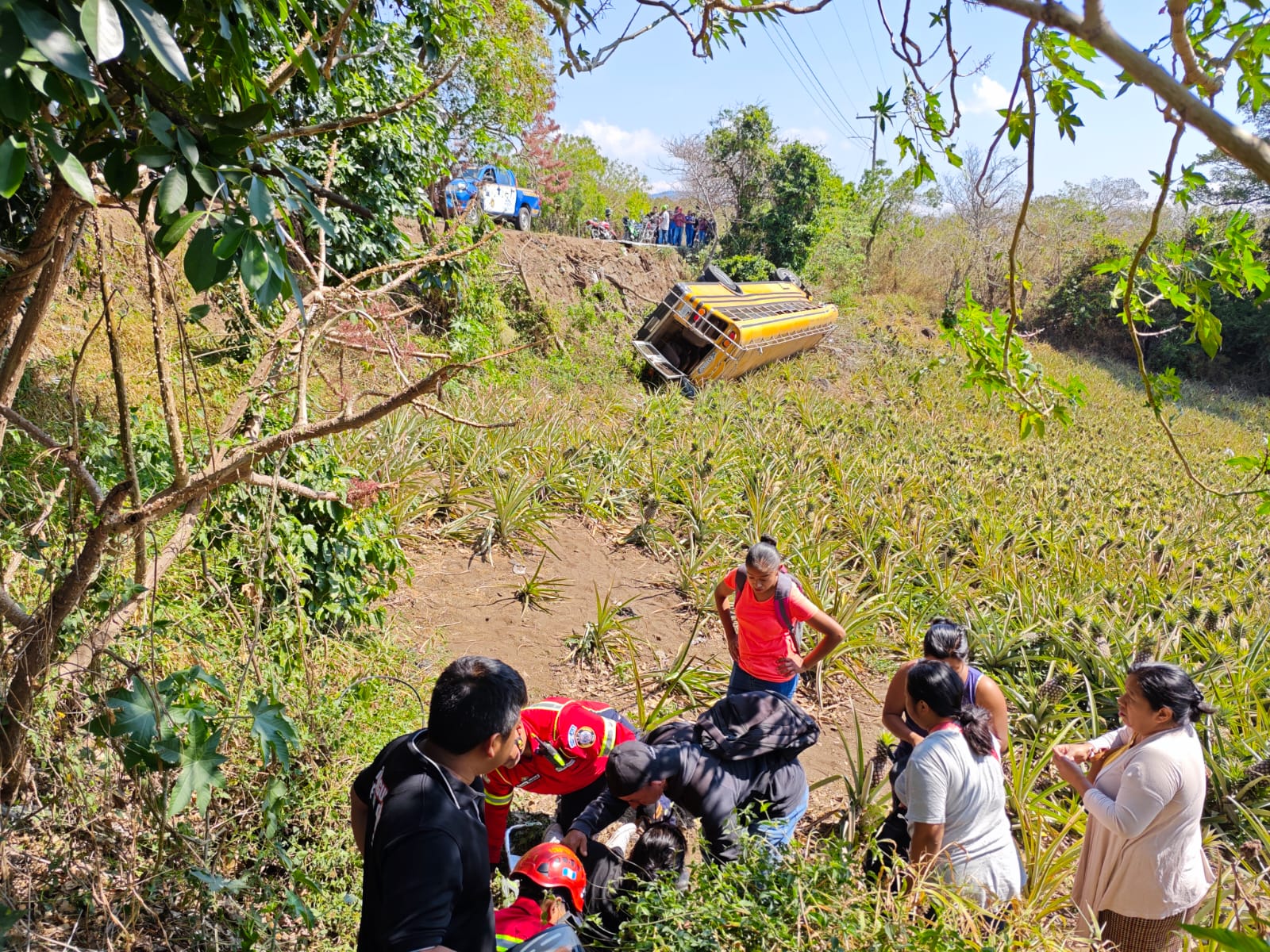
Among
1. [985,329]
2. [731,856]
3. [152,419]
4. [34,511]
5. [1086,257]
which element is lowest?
[731,856]

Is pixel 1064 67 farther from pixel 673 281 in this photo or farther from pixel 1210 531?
pixel 673 281

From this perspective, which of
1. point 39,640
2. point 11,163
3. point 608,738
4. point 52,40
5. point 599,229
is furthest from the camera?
point 599,229

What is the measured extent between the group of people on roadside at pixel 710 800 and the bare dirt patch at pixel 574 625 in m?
1.37

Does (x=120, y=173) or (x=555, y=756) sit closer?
(x=120, y=173)

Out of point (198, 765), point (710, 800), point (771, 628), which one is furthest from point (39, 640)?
point (771, 628)

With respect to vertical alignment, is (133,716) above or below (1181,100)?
below

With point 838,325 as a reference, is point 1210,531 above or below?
below

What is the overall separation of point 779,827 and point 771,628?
1.03 meters

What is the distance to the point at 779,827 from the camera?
2.82 meters

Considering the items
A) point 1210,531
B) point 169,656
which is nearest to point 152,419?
point 169,656

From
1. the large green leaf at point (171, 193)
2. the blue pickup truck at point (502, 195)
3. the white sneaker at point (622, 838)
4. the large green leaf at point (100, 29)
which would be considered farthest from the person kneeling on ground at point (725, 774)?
the blue pickup truck at point (502, 195)

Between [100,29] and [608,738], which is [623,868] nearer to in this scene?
[608,738]

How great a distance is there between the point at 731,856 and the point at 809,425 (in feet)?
23.3

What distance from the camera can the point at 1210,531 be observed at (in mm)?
7453
